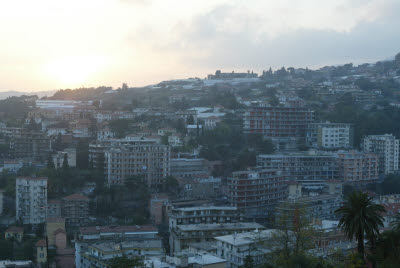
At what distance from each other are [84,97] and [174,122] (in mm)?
18226

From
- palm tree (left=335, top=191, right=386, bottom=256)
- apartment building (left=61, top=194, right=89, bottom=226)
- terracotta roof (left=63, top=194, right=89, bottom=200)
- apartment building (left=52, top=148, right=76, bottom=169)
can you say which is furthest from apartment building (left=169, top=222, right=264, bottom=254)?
apartment building (left=52, top=148, right=76, bottom=169)

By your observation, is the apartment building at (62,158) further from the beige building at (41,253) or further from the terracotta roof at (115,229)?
the terracotta roof at (115,229)

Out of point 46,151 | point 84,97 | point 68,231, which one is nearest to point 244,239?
point 68,231

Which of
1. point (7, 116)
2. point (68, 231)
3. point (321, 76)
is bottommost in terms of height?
point (68, 231)

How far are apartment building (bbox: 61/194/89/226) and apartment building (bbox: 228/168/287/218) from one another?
646 centimetres

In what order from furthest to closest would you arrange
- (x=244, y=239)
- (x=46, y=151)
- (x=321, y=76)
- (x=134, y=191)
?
(x=321, y=76)
(x=46, y=151)
(x=134, y=191)
(x=244, y=239)

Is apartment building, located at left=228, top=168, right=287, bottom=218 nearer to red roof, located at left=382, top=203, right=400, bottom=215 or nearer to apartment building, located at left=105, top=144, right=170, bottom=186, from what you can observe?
apartment building, located at left=105, top=144, right=170, bottom=186

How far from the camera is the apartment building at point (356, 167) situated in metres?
30.9

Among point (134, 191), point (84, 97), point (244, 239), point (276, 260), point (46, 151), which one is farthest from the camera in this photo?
point (84, 97)

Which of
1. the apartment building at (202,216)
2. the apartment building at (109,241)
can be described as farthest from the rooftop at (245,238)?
the apartment building at (202,216)

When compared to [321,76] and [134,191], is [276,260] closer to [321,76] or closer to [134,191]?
[134,191]

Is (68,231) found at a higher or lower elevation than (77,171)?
lower

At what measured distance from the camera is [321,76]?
6238 centimetres

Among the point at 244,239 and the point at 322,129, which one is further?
the point at 322,129
